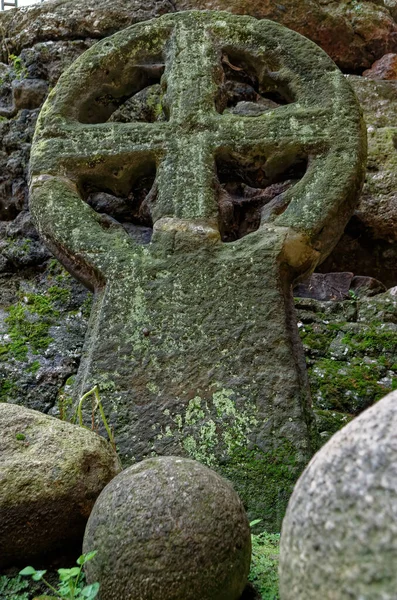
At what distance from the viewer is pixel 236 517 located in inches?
47.4

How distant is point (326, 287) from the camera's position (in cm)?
317

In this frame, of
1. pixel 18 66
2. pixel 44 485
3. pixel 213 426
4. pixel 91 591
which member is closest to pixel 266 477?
pixel 213 426

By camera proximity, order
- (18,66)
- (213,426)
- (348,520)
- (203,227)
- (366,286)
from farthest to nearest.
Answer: (18,66), (366,286), (203,227), (213,426), (348,520)

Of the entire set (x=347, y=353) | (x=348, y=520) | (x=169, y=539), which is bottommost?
(x=347, y=353)

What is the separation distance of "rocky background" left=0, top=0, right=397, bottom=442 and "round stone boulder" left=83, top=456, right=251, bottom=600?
3.05ft

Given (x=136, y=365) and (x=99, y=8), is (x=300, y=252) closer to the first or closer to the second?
(x=136, y=365)

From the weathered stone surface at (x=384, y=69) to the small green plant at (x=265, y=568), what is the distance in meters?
3.56

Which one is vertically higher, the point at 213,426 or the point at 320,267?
the point at 213,426

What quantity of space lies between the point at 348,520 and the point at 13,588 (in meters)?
0.87

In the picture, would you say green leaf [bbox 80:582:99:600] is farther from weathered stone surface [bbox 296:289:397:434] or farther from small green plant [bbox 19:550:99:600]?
weathered stone surface [bbox 296:289:397:434]

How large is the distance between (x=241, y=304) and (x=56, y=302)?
1.18 metres

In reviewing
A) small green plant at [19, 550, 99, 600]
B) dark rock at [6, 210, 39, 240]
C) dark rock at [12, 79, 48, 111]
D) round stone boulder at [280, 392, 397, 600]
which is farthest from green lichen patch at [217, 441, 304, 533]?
dark rock at [12, 79, 48, 111]

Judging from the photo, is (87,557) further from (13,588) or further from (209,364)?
(209,364)

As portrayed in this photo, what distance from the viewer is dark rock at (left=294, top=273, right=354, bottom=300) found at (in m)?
3.13
